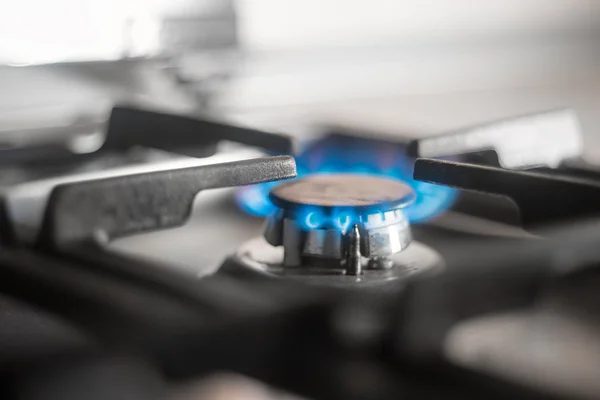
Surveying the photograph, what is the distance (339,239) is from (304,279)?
0.04m

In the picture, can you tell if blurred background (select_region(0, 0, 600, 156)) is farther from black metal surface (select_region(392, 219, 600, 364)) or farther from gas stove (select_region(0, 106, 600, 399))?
black metal surface (select_region(392, 219, 600, 364))

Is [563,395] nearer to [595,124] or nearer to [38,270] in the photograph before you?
[38,270]

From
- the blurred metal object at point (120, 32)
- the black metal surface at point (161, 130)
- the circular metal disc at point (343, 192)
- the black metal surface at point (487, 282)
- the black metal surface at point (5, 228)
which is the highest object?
the blurred metal object at point (120, 32)

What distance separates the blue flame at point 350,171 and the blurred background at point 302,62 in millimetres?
70

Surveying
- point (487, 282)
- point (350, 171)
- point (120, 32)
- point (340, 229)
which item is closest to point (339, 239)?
point (340, 229)

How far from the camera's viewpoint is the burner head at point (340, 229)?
20.5 inches

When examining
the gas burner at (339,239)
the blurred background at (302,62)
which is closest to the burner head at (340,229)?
the gas burner at (339,239)

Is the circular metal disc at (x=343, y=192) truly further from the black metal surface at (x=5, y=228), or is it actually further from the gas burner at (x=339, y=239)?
the black metal surface at (x=5, y=228)

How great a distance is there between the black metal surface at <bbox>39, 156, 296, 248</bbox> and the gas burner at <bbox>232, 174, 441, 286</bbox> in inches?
1.1

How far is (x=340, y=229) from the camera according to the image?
20.5 inches

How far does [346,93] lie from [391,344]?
0.59 meters

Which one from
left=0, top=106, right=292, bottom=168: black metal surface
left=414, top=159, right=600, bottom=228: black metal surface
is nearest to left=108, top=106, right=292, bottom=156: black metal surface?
left=0, top=106, right=292, bottom=168: black metal surface

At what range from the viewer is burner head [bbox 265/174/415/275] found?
521mm

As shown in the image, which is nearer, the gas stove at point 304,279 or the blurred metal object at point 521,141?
the gas stove at point 304,279
